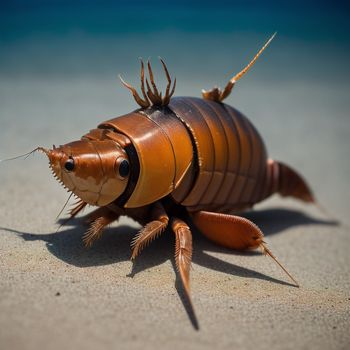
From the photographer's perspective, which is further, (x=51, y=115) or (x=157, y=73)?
(x=157, y=73)

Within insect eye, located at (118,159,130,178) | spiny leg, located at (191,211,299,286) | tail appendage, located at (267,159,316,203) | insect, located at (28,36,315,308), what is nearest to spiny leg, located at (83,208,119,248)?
insect, located at (28,36,315,308)

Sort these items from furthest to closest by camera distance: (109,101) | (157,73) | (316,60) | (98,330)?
(316,60) < (157,73) < (109,101) < (98,330)

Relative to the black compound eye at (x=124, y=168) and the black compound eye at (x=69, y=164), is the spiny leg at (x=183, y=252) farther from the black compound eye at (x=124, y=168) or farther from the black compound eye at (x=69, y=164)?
the black compound eye at (x=69, y=164)

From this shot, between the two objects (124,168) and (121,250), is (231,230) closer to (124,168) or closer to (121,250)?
(121,250)

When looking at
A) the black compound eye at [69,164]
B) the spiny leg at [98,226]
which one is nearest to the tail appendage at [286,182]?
the spiny leg at [98,226]

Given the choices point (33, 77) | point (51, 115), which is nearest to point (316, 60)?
point (33, 77)

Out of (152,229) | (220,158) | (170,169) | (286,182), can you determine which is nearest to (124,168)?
(170,169)

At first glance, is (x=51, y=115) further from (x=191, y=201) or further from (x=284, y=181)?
(x=191, y=201)

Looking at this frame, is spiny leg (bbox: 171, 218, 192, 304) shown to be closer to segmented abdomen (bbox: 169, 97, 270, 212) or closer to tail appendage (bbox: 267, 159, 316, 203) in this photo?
segmented abdomen (bbox: 169, 97, 270, 212)
